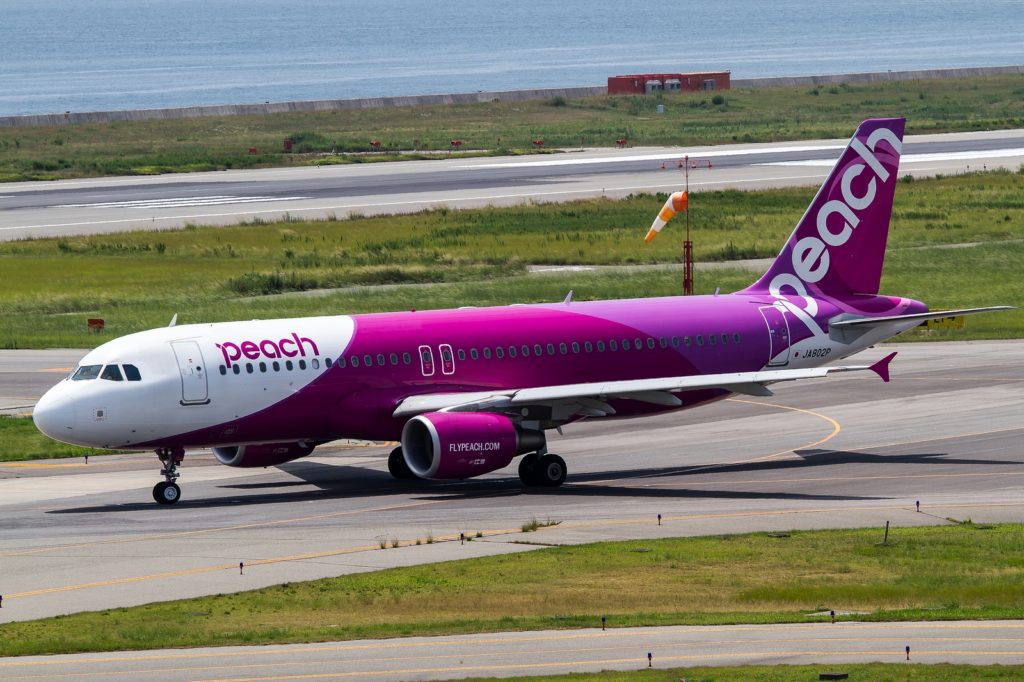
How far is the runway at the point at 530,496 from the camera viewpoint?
3472 centimetres

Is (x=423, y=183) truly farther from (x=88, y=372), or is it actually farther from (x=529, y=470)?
(x=88, y=372)

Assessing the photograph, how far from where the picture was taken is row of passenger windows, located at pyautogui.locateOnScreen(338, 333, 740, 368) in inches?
1763

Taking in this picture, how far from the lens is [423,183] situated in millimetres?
132125

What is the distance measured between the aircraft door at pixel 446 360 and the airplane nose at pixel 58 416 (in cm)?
1039

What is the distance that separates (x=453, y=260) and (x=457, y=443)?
51.3m

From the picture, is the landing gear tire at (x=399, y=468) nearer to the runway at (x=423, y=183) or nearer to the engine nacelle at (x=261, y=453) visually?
the engine nacelle at (x=261, y=453)

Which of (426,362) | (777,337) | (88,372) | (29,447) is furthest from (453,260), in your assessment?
(88,372)

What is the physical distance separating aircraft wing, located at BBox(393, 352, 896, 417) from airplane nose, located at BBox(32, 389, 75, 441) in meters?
8.82

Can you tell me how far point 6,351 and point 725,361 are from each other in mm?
36851

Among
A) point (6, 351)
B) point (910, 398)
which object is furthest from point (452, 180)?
point (910, 398)

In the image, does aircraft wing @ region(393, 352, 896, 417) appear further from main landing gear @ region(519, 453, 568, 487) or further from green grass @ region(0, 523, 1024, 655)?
green grass @ region(0, 523, 1024, 655)

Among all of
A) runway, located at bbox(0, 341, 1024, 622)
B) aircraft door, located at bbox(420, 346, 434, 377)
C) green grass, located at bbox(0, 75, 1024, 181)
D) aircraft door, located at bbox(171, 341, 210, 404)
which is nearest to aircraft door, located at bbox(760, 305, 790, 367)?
runway, located at bbox(0, 341, 1024, 622)

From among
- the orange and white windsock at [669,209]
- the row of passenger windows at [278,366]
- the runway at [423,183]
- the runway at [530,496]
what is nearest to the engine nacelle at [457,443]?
the runway at [530,496]

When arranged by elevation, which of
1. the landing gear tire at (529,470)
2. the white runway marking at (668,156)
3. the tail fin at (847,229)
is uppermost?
the white runway marking at (668,156)
